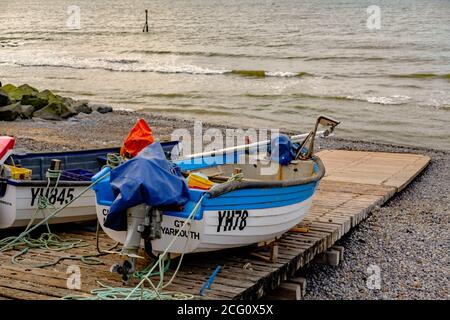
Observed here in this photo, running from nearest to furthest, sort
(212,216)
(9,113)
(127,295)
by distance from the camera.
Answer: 1. (127,295)
2. (212,216)
3. (9,113)

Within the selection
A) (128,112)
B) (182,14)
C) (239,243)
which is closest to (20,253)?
(239,243)

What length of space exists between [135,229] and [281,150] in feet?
9.65

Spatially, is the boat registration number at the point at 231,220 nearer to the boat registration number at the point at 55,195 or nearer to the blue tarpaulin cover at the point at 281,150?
the blue tarpaulin cover at the point at 281,150

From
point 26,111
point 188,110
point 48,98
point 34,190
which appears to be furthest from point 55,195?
point 188,110

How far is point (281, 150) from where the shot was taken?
896 centimetres

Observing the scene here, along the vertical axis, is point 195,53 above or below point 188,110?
above

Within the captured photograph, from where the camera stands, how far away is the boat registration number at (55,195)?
8.27 metres

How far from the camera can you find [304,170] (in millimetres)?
9141

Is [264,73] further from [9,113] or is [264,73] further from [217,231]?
[217,231]

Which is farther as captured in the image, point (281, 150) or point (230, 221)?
point (281, 150)

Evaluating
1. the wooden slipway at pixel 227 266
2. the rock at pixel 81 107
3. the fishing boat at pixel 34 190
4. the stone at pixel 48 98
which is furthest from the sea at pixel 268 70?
the fishing boat at pixel 34 190

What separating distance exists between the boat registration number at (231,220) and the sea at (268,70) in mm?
14751

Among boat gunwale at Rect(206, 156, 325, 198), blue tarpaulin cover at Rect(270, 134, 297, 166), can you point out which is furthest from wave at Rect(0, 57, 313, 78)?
boat gunwale at Rect(206, 156, 325, 198)

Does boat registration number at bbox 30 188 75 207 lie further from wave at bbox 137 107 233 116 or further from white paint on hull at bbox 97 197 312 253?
wave at bbox 137 107 233 116
